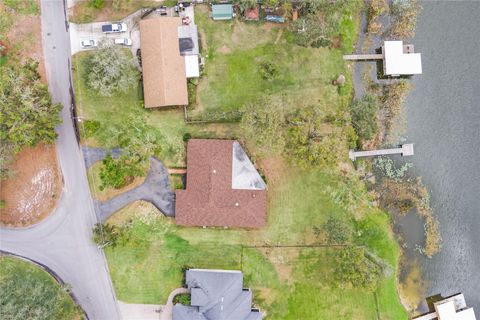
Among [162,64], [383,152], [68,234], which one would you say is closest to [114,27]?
[162,64]

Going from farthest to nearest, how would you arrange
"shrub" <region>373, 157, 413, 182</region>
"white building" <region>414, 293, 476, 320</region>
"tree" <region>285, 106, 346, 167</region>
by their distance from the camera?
"shrub" <region>373, 157, 413, 182</region> < "white building" <region>414, 293, 476, 320</region> < "tree" <region>285, 106, 346, 167</region>

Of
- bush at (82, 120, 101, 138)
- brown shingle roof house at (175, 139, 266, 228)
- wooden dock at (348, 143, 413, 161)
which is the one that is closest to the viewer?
brown shingle roof house at (175, 139, 266, 228)

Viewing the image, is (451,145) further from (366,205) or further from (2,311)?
(2,311)

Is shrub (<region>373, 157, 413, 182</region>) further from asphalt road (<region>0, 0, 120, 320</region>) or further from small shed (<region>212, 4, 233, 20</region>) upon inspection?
asphalt road (<region>0, 0, 120, 320</region>)

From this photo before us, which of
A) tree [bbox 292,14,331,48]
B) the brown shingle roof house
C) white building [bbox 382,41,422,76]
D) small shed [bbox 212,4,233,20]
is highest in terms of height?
small shed [bbox 212,4,233,20]

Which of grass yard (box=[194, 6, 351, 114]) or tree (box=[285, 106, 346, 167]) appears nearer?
tree (box=[285, 106, 346, 167])

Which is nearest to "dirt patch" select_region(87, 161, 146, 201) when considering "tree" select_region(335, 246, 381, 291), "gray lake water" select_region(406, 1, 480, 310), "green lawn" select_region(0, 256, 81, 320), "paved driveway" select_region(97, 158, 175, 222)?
"paved driveway" select_region(97, 158, 175, 222)

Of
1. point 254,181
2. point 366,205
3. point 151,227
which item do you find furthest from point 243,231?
point 366,205

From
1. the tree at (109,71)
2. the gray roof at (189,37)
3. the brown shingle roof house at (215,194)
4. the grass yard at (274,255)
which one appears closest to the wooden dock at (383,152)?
the grass yard at (274,255)
